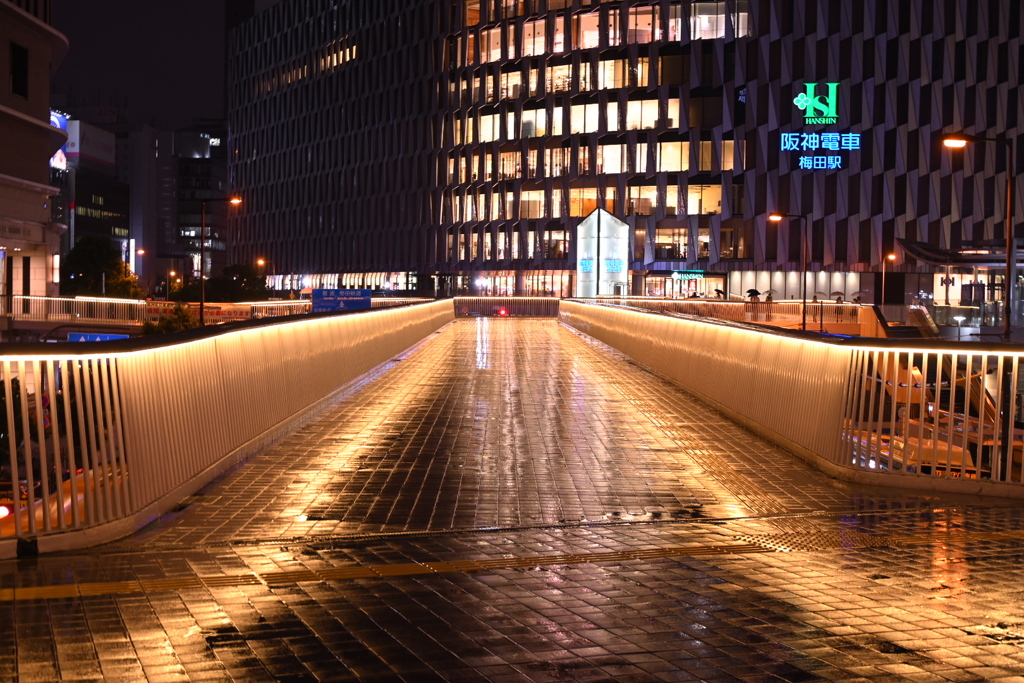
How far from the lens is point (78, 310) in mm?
49875

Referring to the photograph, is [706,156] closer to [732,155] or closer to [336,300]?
[732,155]

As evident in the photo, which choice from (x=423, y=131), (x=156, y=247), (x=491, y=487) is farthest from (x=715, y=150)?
(x=156, y=247)

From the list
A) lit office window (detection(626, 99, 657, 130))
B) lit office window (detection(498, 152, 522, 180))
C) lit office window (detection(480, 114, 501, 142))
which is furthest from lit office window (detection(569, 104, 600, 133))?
lit office window (detection(480, 114, 501, 142))

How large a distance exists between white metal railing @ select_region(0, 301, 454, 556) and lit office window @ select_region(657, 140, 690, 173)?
78.6m

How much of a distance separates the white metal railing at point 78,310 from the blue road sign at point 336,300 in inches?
721

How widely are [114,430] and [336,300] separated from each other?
24.3 m

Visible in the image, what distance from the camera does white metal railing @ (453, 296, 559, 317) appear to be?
73.9 metres

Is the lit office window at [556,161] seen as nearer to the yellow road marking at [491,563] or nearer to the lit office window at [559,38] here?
the lit office window at [559,38]

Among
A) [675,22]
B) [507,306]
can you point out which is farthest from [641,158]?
[507,306]

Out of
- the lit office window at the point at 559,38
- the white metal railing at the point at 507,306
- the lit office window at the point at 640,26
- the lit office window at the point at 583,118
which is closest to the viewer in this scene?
the white metal railing at the point at 507,306

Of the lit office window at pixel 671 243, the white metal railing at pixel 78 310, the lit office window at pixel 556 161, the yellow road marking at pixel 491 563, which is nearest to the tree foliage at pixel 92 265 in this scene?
the lit office window at pixel 556 161

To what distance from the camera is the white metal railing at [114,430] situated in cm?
748

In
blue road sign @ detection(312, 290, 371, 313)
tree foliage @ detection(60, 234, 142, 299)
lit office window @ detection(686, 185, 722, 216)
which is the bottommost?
blue road sign @ detection(312, 290, 371, 313)

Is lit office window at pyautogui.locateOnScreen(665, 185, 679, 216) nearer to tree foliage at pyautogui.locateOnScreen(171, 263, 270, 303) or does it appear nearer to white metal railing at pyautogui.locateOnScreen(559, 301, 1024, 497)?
tree foliage at pyautogui.locateOnScreen(171, 263, 270, 303)
